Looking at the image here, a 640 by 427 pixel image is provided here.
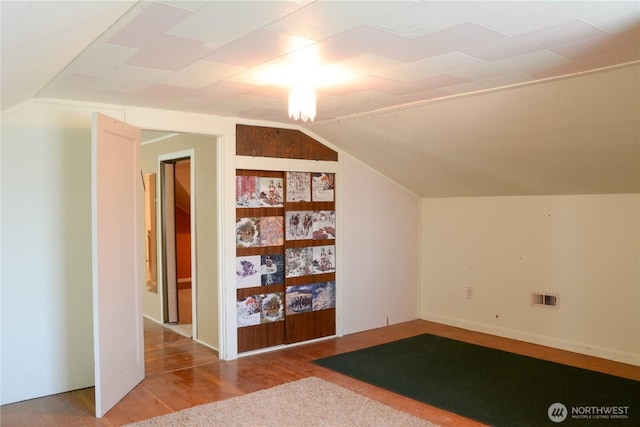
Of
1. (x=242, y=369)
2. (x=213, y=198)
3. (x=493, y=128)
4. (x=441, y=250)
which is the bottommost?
(x=242, y=369)

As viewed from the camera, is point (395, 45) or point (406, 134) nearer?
point (395, 45)

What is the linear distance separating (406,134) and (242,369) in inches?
93.6

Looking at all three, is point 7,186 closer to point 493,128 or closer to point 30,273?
point 30,273

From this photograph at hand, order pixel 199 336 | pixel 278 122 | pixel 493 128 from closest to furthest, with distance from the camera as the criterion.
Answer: pixel 493 128, pixel 278 122, pixel 199 336

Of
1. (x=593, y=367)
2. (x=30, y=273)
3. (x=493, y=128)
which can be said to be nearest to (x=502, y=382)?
(x=593, y=367)

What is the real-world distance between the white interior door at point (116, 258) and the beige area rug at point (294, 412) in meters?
0.53

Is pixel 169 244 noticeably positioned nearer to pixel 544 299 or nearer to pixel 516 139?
pixel 516 139

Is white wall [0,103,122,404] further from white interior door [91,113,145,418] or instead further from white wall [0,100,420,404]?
white interior door [91,113,145,418]

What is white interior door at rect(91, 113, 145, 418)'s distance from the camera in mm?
3098

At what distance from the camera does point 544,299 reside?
15.0 feet

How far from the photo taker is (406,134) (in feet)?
13.6

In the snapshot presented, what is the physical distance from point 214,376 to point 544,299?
120 inches

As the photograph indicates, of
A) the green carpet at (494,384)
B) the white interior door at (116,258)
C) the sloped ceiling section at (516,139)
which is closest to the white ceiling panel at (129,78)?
the white interior door at (116,258)

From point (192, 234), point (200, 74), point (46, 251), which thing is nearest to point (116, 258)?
point (46, 251)
